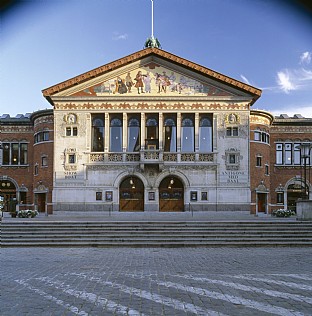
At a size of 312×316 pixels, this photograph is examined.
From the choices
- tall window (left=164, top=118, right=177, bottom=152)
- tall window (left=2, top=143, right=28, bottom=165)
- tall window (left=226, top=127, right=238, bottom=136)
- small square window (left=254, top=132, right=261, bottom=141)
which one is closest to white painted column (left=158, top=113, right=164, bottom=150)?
tall window (left=164, top=118, right=177, bottom=152)

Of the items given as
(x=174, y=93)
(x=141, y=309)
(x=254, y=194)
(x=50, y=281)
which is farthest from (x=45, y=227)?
(x=254, y=194)

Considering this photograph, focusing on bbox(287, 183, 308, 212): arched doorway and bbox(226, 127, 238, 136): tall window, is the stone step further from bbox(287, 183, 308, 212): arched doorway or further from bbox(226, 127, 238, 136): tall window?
bbox(287, 183, 308, 212): arched doorway

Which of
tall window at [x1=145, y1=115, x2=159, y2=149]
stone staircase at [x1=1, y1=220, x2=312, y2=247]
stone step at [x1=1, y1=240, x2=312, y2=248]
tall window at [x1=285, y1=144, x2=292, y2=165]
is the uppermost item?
tall window at [x1=145, y1=115, x2=159, y2=149]

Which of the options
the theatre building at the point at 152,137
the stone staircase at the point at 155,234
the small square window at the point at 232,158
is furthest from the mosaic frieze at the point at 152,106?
the stone staircase at the point at 155,234

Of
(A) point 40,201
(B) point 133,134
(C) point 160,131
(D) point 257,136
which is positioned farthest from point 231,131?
Result: (A) point 40,201

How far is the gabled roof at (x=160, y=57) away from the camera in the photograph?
39000mm

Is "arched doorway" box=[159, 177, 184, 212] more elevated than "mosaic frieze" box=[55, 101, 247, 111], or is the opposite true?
"mosaic frieze" box=[55, 101, 247, 111]

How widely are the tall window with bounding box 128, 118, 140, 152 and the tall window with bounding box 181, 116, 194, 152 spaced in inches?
159

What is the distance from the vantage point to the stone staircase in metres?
21.2

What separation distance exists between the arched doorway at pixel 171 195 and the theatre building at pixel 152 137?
9cm

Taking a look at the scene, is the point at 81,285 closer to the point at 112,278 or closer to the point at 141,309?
the point at 112,278

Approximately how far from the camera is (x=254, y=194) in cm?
4150

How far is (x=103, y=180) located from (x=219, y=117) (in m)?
11.8

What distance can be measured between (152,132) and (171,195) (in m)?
5.91
